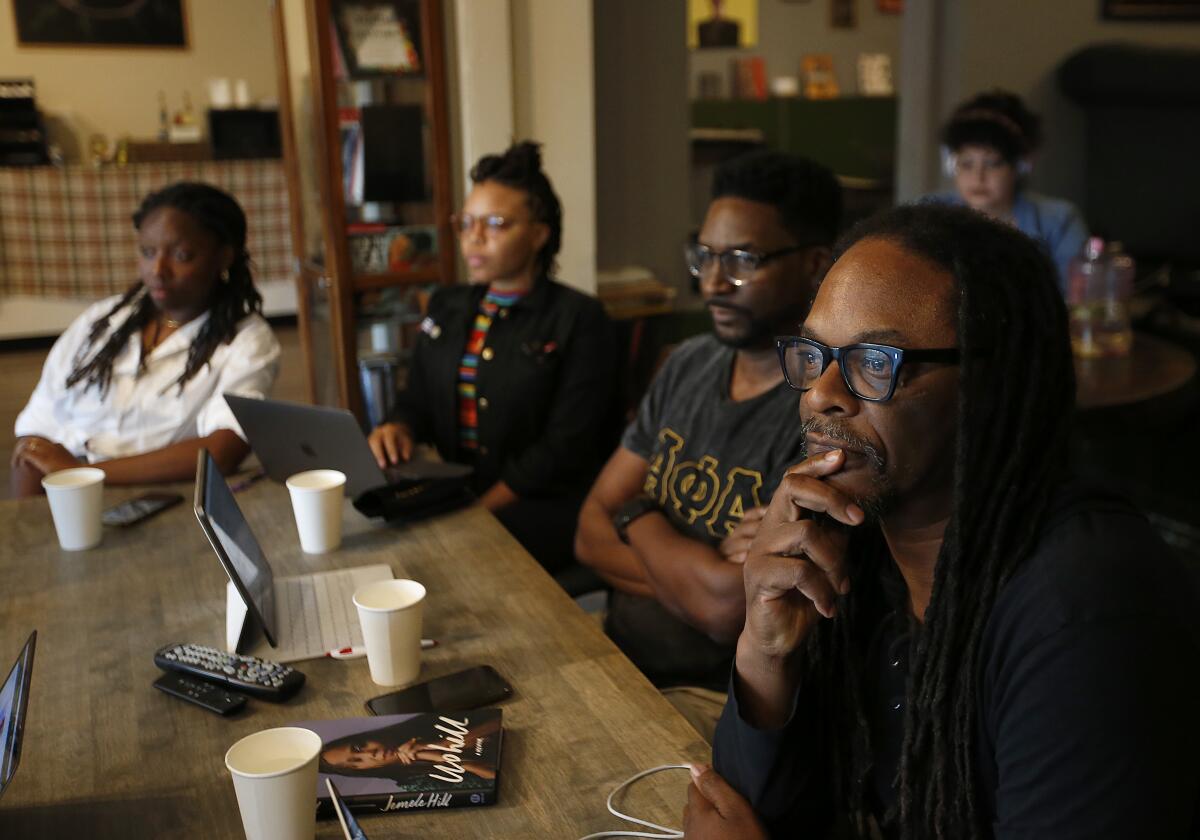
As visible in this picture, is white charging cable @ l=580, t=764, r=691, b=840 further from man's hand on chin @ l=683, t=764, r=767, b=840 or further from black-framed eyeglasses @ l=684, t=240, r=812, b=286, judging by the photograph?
black-framed eyeglasses @ l=684, t=240, r=812, b=286

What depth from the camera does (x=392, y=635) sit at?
4.36 feet

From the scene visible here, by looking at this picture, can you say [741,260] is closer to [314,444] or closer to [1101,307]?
[314,444]

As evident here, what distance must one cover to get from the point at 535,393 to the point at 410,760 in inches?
58.3

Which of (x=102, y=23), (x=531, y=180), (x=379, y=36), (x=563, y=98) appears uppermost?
(x=102, y=23)

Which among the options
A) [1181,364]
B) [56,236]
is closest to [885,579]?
[1181,364]

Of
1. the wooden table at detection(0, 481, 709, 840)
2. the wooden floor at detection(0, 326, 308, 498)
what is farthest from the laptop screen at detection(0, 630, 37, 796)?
the wooden floor at detection(0, 326, 308, 498)

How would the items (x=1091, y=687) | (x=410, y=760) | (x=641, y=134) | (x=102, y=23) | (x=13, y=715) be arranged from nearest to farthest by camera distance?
(x=1091, y=687) < (x=13, y=715) < (x=410, y=760) < (x=641, y=134) < (x=102, y=23)

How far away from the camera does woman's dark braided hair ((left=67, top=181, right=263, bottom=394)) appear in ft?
8.35

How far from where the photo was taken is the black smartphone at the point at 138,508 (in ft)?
6.37

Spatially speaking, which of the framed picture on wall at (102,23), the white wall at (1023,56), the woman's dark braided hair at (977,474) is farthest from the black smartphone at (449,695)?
the framed picture on wall at (102,23)

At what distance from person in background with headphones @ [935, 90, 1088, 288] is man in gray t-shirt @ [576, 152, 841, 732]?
1.77m

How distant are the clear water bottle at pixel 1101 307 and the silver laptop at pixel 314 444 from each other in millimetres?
1901

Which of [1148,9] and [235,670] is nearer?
[235,670]

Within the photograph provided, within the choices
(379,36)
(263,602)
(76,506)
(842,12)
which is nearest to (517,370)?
(76,506)
